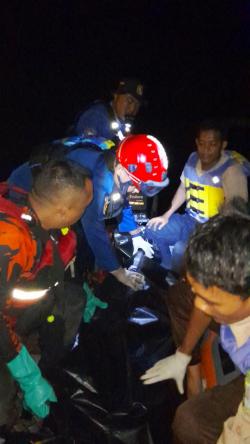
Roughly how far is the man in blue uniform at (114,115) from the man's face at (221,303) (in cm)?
218

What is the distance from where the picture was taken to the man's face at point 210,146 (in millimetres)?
3076

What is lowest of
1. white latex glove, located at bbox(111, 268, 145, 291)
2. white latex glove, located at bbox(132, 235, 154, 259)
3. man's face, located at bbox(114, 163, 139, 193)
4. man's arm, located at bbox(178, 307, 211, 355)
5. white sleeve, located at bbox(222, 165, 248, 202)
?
white latex glove, located at bbox(132, 235, 154, 259)

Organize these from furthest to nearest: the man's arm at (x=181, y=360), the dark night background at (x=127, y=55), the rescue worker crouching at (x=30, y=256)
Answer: the dark night background at (x=127, y=55) < the man's arm at (x=181, y=360) < the rescue worker crouching at (x=30, y=256)

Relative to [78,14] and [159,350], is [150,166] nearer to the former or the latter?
[159,350]

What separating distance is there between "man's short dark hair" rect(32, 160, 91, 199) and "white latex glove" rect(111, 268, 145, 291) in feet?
3.09

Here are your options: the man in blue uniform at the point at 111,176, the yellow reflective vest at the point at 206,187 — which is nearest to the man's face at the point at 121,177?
the man in blue uniform at the point at 111,176

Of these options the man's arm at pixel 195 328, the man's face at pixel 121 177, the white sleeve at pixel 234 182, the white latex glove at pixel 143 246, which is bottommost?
the white latex glove at pixel 143 246

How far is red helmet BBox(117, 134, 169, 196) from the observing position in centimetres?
243

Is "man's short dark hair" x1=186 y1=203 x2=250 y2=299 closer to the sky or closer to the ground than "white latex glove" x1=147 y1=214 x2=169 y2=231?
closer to the sky

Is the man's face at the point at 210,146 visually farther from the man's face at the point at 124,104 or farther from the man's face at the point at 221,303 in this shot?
the man's face at the point at 221,303

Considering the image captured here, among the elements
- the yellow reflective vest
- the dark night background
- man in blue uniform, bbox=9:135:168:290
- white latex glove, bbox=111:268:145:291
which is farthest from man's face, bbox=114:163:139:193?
the dark night background

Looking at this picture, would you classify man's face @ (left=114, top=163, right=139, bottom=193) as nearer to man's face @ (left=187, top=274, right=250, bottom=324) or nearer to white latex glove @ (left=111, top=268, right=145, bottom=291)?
white latex glove @ (left=111, top=268, right=145, bottom=291)

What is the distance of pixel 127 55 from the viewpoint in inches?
722

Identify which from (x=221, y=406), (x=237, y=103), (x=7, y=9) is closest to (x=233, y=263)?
(x=221, y=406)
